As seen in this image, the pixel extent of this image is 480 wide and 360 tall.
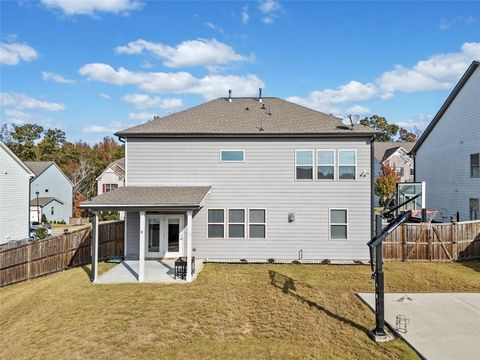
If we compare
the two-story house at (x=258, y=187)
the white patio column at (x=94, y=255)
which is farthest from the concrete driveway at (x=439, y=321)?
the white patio column at (x=94, y=255)

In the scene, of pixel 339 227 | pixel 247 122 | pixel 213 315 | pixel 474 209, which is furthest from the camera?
pixel 474 209

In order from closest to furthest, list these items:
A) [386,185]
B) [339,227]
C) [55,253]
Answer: [55,253]
[339,227]
[386,185]

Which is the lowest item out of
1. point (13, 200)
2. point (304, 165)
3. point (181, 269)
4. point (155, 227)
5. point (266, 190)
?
point (181, 269)

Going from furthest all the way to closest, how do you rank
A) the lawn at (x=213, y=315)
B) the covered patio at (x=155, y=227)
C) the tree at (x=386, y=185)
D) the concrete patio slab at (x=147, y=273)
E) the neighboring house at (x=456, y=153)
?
1. the tree at (x=386, y=185)
2. the neighboring house at (x=456, y=153)
3. the covered patio at (x=155, y=227)
4. the concrete patio slab at (x=147, y=273)
5. the lawn at (x=213, y=315)

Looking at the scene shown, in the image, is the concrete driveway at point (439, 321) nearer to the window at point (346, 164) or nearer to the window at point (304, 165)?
the window at point (346, 164)

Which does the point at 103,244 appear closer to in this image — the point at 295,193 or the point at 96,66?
the point at 295,193

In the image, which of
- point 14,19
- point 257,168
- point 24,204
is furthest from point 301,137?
point 24,204

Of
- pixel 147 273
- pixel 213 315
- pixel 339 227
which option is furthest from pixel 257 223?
pixel 213 315

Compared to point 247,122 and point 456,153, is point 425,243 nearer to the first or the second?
point 456,153
